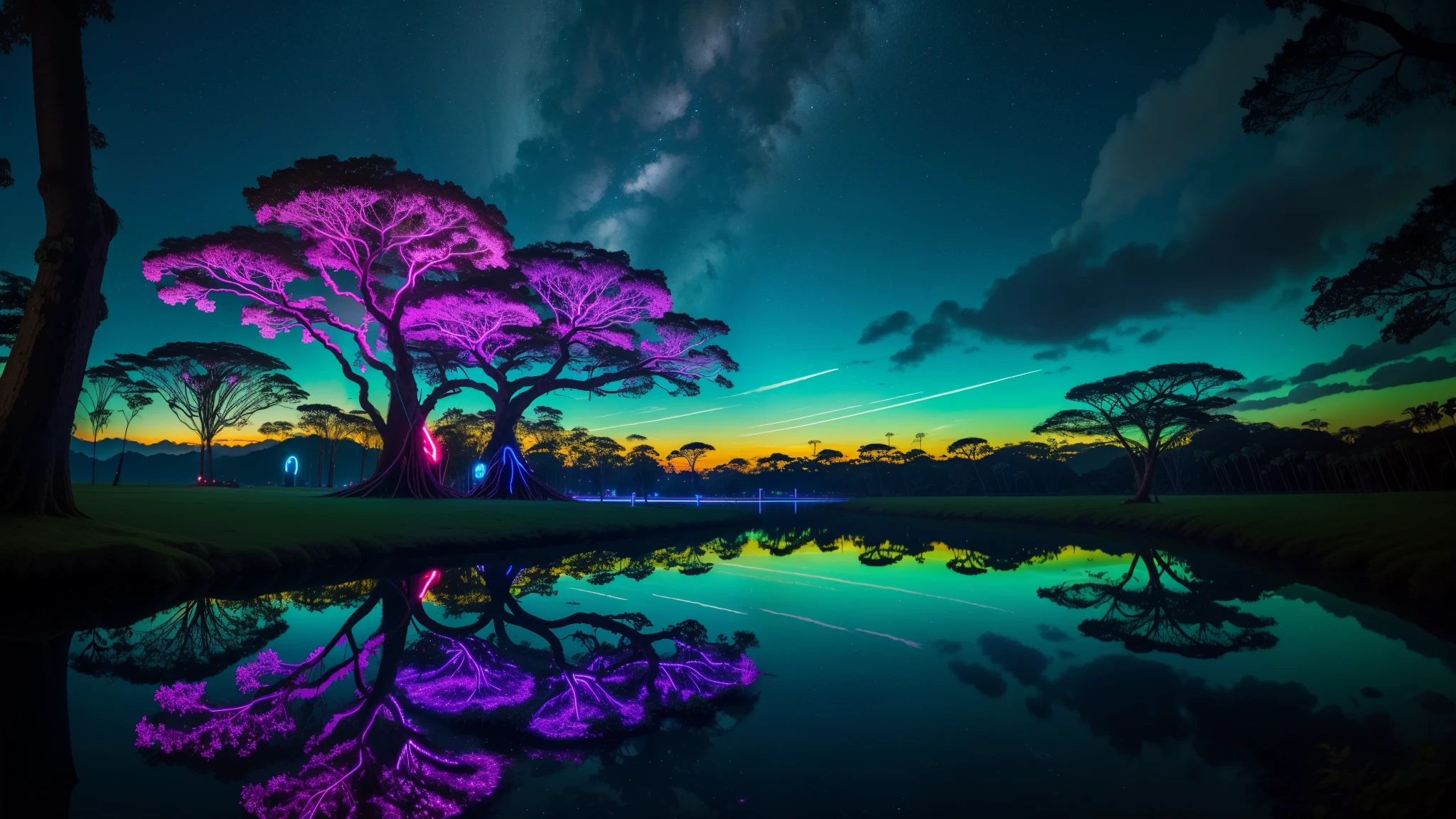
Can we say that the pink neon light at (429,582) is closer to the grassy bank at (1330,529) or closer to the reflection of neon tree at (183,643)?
the reflection of neon tree at (183,643)

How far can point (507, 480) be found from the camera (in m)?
33.8

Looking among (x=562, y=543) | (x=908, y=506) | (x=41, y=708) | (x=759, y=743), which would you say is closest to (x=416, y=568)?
(x=562, y=543)

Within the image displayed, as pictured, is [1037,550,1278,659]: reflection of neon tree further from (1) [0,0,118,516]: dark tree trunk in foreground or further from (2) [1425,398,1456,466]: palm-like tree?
(2) [1425,398,1456,466]: palm-like tree

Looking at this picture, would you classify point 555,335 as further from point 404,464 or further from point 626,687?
point 626,687

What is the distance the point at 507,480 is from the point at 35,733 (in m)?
31.3

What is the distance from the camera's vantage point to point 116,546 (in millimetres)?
9047

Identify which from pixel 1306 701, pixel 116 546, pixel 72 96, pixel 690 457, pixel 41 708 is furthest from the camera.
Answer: pixel 690 457

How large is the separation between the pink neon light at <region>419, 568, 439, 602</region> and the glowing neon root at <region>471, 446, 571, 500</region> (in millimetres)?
22017

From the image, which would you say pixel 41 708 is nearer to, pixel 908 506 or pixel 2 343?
pixel 2 343

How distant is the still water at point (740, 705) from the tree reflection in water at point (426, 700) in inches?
1.3

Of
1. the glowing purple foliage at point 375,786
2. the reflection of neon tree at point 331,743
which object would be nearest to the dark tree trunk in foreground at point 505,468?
the reflection of neon tree at point 331,743

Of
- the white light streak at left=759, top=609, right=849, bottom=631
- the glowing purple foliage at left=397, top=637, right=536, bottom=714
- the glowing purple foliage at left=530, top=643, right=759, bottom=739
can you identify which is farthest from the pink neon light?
the white light streak at left=759, top=609, right=849, bottom=631

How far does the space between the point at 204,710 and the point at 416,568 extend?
8.37 meters

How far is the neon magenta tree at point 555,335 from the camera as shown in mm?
28734
